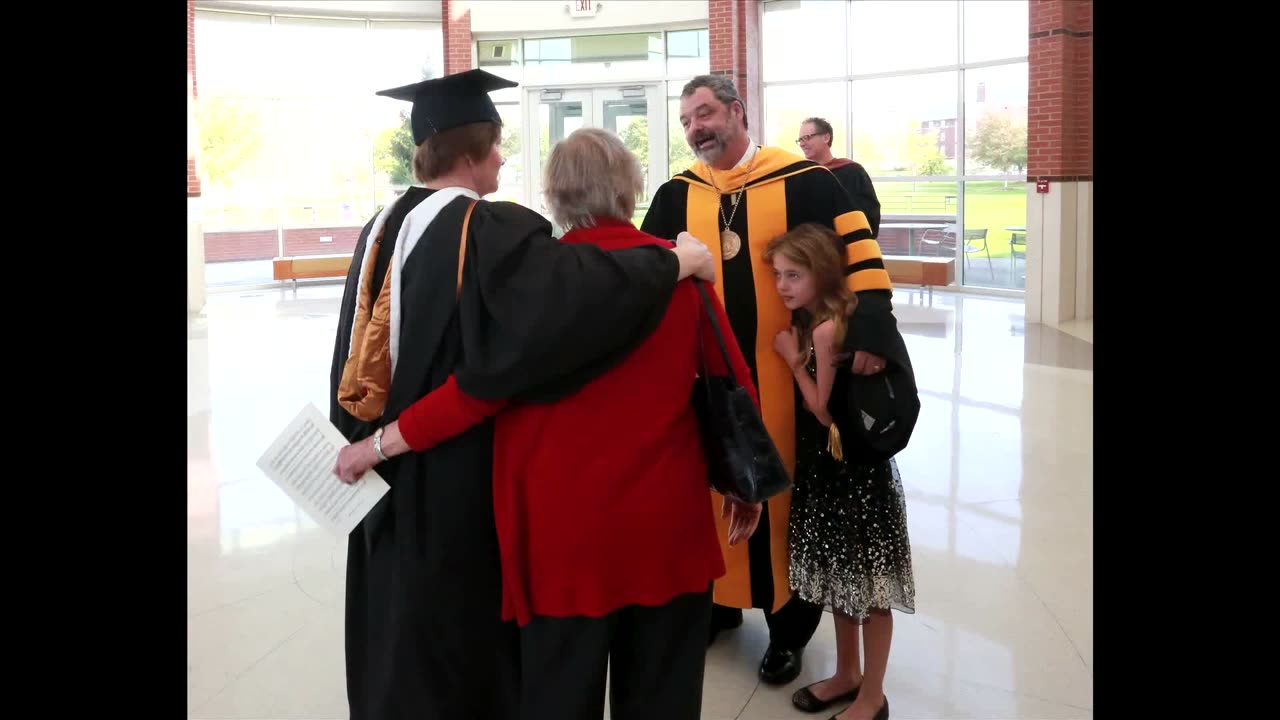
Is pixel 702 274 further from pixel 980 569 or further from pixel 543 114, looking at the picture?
pixel 543 114

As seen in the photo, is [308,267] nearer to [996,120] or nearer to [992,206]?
[992,206]

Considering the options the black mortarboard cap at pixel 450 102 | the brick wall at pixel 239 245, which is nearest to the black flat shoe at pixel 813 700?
the black mortarboard cap at pixel 450 102

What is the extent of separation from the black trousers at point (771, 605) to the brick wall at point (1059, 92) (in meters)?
8.76

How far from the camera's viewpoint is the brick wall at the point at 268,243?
17.4m

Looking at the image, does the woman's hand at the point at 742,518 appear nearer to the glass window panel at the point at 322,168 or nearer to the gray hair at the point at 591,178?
the gray hair at the point at 591,178

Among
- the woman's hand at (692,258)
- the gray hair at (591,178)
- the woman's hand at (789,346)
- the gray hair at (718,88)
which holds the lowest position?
the woman's hand at (789,346)

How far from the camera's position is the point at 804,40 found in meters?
15.4

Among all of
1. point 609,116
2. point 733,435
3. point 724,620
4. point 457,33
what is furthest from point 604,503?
point 609,116

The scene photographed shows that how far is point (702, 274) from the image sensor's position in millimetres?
2023

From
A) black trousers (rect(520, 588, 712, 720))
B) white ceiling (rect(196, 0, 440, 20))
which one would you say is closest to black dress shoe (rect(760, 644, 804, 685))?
black trousers (rect(520, 588, 712, 720))

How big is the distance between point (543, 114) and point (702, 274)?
50.5 ft

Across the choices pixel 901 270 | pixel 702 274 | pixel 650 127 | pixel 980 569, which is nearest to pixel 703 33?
pixel 650 127

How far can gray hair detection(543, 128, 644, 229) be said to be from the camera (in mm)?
1982

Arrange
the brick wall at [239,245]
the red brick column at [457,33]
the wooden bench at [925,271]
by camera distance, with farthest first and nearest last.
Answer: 1. the brick wall at [239,245]
2. the red brick column at [457,33]
3. the wooden bench at [925,271]
